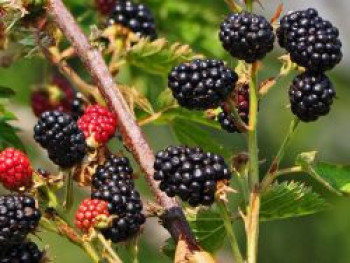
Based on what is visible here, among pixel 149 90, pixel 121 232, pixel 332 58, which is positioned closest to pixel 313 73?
pixel 332 58

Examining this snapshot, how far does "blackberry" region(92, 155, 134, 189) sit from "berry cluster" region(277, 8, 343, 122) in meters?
0.40

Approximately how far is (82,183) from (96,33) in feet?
1.64

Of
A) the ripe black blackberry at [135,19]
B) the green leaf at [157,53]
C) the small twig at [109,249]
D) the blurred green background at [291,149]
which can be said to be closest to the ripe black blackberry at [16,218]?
the small twig at [109,249]

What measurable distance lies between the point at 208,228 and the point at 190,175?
31 cm

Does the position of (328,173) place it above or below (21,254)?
above

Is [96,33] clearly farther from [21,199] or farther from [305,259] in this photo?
[305,259]

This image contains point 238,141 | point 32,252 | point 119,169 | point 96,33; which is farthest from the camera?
point 238,141

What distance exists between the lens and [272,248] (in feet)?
20.9

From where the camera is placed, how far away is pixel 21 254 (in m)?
2.23

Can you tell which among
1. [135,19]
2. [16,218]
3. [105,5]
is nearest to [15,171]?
[16,218]

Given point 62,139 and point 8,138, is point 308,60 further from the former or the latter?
point 8,138

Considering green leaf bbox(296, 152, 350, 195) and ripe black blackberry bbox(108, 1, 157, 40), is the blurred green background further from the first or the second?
green leaf bbox(296, 152, 350, 195)

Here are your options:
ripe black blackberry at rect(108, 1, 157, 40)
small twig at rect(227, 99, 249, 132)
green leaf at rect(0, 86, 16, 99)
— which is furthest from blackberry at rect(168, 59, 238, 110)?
ripe black blackberry at rect(108, 1, 157, 40)

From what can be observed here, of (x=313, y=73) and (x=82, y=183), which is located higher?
(x=313, y=73)
